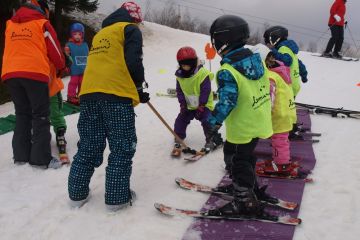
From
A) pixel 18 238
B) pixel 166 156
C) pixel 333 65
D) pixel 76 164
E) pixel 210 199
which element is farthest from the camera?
pixel 333 65

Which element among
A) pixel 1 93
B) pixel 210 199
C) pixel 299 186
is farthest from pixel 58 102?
pixel 1 93

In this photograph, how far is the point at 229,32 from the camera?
3.41 meters

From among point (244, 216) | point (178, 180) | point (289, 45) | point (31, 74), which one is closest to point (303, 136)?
point (289, 45)

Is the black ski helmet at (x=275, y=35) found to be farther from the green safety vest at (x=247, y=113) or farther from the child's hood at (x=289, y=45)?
the green safety vest at (x=247, y=113)

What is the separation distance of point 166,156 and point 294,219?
224 cm

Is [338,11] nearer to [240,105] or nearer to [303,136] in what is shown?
[303,136]

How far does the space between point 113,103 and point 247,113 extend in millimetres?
1223

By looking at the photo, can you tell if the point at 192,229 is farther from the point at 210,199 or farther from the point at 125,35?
the point at 125,35

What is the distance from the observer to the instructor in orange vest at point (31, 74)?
4430 millimetres

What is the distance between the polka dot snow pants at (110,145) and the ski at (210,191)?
2.40ft

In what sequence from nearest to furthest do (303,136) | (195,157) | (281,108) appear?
(281,108), (195,157), (303,136)

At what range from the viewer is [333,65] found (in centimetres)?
1252

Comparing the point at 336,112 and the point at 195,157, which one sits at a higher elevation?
the point at 336,112

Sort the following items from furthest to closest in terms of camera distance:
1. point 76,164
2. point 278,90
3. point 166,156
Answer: point 166,156 → point 278,90 → point 76,164
